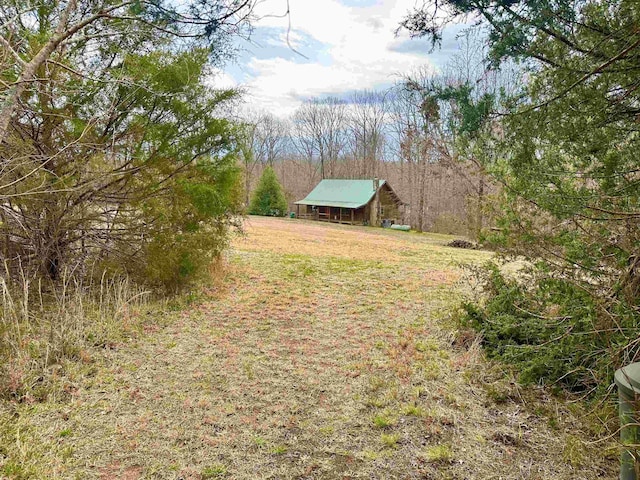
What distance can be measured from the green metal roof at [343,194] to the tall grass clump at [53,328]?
2248cm

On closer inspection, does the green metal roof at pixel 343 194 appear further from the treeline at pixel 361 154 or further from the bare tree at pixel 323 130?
the bare tree at pixel 323 130

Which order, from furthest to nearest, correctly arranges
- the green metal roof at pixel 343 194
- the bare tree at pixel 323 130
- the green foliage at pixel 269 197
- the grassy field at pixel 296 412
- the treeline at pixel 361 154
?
the bare tree at pixel 323 130 → the green foliage at pixel 269 197 → the green metal roof at pixel 343 194 → the treeline at pixel 361 154 → the grassy field at pixel 296 412

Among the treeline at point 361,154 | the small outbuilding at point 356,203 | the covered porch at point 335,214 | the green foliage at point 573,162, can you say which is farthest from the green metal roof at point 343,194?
the green foliage at point 573,162

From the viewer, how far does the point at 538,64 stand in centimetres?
284

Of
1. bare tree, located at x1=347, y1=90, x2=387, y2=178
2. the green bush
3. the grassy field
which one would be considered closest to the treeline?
bare tree, located at x1=347, y1=90, x2=387, y2=178

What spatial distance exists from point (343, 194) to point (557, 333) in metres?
25.7

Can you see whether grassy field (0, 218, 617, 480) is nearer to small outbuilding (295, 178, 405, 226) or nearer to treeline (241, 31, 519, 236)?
treeline (241, 31, 519, 236)

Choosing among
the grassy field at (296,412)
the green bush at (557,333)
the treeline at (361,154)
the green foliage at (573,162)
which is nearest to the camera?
the grassy field at (296,412)

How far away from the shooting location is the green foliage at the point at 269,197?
28047 mm

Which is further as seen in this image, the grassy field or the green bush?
the green bush

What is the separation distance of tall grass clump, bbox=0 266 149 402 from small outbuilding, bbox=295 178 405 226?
22.4m

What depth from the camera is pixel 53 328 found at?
3.52m

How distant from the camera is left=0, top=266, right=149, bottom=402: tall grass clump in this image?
302 cm

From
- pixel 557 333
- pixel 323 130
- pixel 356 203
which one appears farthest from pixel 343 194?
pixel 557 333
